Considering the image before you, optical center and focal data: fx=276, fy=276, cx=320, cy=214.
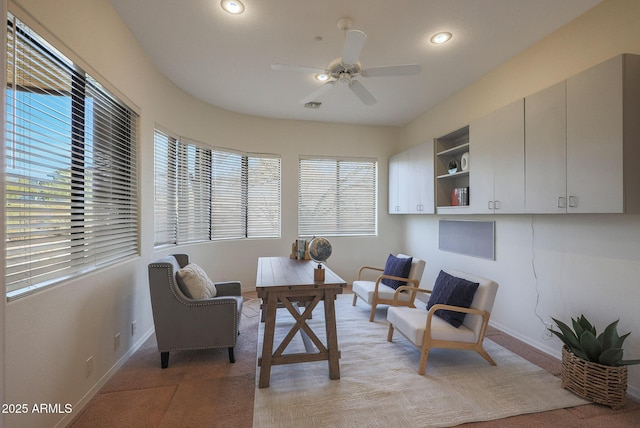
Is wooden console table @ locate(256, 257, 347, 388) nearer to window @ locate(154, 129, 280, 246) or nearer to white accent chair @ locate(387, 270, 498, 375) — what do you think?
white accent chair @ locate(387, 270, 498, 375)

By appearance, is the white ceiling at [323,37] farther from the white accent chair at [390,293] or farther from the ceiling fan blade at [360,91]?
the white accent chair at [390,293]

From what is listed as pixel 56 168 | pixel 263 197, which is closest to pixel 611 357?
pixel 56 168

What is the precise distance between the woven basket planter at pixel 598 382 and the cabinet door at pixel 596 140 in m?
1.11

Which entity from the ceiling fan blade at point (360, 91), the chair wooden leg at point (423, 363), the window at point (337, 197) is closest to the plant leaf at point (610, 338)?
the chair wooden leg at point (423, 363)

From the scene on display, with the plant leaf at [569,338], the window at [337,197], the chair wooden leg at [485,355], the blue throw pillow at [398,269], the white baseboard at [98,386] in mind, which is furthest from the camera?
the window at [337,197]

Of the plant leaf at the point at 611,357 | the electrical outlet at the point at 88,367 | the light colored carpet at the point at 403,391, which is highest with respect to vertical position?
the plant leaf at the point at 611,357

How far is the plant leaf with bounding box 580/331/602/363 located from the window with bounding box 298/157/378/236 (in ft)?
11.5

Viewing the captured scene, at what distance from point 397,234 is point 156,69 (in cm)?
453

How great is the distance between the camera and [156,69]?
10.4 ft

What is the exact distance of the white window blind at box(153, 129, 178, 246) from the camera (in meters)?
3.28

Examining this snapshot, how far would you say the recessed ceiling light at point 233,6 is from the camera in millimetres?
2152

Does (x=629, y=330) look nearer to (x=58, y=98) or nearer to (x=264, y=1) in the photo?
(x=264, y=1)

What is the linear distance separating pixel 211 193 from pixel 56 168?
2.73 meters

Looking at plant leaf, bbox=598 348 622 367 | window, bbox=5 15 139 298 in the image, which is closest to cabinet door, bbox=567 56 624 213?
plant leaf, bbox=598 348 622 367
